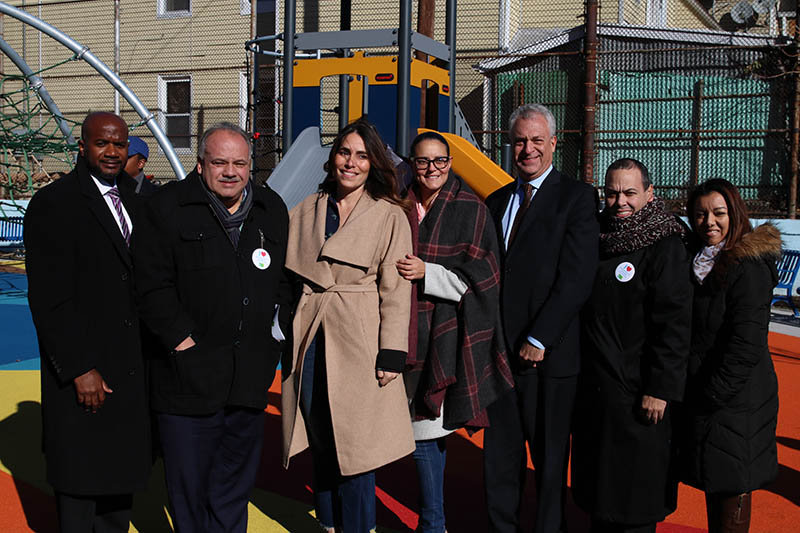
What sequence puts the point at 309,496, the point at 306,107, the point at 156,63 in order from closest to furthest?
the point at 309,496
the point at 306,107
the point at 156,63

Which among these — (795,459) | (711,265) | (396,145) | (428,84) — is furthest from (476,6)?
(711,265)

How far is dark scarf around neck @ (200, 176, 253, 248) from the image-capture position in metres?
2.89

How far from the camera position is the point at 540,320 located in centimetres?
308

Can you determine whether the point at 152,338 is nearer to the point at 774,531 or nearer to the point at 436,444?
the point at 436,444

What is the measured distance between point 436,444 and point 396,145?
4.41 metres

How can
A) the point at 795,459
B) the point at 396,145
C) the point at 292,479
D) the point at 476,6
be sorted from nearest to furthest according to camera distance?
the point at 292,479 < the point at 795,459 < the point at 396,145 < the point at 476,6

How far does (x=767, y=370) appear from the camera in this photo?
118 inches

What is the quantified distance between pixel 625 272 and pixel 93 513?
7.54 ft

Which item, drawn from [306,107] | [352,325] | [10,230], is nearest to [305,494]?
[352,325]

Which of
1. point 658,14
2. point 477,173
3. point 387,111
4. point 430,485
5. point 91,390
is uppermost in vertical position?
point 658,14

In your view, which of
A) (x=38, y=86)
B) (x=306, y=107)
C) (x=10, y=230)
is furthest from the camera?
(x=10, y=230)

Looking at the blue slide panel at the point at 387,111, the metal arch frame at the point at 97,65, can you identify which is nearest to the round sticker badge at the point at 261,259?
the blue slide panel at the point at 387,111

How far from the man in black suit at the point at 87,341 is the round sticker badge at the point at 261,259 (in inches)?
18.5

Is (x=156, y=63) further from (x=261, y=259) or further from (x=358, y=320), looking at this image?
(x=358, y=320)
